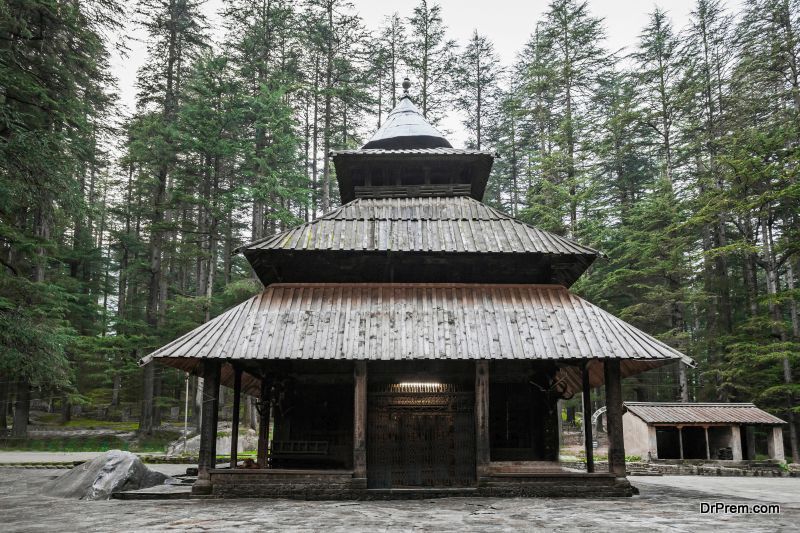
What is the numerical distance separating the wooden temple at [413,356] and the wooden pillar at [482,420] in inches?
1.3

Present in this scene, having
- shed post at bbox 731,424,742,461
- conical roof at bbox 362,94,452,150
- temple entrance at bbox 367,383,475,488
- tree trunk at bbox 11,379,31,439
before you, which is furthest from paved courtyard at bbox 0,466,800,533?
tree trunk at bbox 11,379,31,439

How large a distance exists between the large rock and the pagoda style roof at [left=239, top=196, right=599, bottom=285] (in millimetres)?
6065

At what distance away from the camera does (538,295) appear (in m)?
15.0

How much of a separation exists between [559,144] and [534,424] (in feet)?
92.3

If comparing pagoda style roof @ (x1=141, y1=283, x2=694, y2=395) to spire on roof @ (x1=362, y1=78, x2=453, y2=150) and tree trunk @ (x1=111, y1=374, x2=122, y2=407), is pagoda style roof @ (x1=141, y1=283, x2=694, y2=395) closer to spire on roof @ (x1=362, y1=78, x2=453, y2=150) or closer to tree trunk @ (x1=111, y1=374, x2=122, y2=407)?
spire on roof @ (x1=362, y1=78, x2=453, y2=150)

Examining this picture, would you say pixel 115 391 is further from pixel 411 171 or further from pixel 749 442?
pixel 749 442

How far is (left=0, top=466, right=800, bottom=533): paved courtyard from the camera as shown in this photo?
8594mm

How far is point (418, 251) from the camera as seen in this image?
1470 centimetres

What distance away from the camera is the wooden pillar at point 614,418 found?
42.7 feet

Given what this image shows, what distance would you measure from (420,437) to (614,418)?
5178mm

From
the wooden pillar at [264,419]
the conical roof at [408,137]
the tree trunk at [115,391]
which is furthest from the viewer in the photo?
the tree trunk at [115,391]

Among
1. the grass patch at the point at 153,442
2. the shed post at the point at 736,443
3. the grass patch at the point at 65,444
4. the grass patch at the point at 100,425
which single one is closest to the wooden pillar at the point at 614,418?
the shed post at the point at 736,443

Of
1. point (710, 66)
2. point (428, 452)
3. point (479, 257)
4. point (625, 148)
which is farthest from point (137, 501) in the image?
point (710, 66)

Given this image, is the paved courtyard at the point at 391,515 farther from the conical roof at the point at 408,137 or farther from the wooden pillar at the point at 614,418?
the conical roof at the point at 408,137
